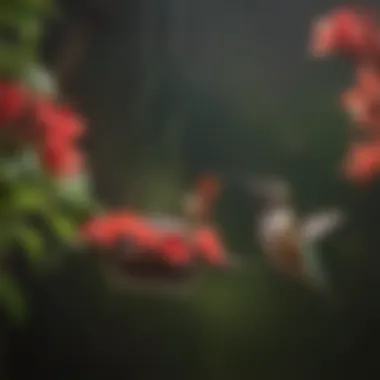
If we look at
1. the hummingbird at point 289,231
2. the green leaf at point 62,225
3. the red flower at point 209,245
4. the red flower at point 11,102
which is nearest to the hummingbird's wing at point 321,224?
the hummingbird at point 289,231

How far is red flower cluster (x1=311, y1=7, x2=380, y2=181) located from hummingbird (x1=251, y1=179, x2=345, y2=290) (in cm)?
8

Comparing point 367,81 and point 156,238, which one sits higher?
point 367,81

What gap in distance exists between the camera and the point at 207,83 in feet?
4.17

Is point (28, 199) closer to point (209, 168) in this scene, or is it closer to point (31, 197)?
point (31, 197)

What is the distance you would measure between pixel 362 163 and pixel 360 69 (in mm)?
137

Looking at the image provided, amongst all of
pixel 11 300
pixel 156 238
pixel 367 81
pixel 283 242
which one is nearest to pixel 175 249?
pixel 156 238

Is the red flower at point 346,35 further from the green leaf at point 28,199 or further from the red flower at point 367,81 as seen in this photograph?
the green leaf at point 28,199

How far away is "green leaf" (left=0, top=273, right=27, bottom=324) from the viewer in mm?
1301

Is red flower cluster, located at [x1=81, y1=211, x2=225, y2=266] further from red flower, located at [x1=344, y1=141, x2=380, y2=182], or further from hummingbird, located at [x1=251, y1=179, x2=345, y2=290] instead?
red flower, located at [x1=344, y1=141, x2=380, y2=182]

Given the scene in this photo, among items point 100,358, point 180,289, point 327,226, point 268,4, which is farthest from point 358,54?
point 100,358

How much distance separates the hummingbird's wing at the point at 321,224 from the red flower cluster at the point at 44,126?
356mm

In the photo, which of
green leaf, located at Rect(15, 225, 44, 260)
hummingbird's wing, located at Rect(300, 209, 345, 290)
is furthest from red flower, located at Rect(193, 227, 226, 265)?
green leaf, located at Rect(15, 225, 44, 260)

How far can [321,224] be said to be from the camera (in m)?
1.24

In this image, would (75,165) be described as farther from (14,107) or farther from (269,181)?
(269,181)
